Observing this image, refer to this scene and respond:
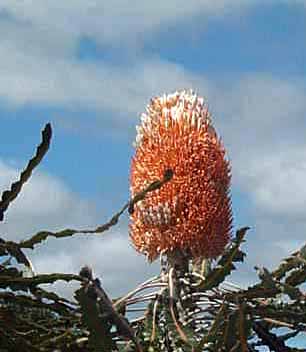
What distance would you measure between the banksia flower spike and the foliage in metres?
0.35

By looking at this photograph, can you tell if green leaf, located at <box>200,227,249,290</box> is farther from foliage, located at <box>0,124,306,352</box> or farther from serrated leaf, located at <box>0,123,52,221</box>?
serrated leaf, located at <box>0,123,52,221</box>

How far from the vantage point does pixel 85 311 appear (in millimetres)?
1396

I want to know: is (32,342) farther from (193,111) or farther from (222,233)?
(193,111)

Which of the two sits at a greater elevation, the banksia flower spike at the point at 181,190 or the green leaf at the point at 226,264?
the banksia flower spike at the point at 181,190

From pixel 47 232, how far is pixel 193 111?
138 cm

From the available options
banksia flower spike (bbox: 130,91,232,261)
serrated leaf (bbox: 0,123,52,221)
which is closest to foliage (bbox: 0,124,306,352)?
serrated leaf (bbox: 0,123,52,221)

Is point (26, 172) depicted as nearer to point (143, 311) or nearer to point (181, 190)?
point (143, 311)

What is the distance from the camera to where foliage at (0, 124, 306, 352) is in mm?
1426

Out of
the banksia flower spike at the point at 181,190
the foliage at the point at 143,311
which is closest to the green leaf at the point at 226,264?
the foliage at the point at 143,311

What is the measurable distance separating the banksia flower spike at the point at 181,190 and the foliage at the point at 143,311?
35 cm

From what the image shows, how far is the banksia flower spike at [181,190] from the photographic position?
2.75m

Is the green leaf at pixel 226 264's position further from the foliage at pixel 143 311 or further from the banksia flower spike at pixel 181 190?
the banksia flower spike at pixel 181 190

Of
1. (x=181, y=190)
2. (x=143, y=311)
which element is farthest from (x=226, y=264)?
(x=181, y=190)

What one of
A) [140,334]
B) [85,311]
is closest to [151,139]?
[140,334]
